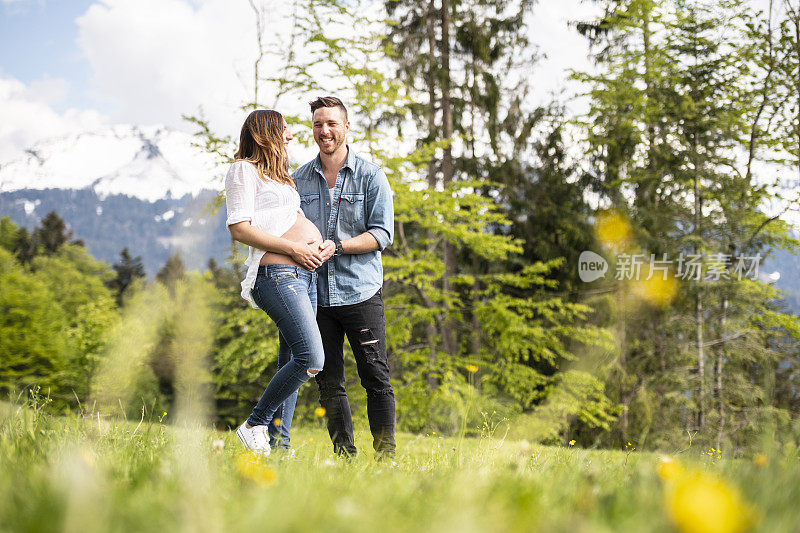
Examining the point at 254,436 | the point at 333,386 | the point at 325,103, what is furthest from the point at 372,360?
the point at 325,103

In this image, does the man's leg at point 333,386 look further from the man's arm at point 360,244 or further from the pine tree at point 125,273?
the pine tree at point 125,273

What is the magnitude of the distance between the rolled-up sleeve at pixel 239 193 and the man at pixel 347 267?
56cm

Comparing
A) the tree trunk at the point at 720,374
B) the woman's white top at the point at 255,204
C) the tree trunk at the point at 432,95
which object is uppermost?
the tree trunk at the point at 432,95

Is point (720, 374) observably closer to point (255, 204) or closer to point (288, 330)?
point (288, 330)

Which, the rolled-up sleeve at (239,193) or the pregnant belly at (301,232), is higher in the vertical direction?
the rolled-up sleeve at (239,193)

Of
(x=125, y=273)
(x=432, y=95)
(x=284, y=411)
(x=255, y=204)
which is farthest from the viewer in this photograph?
(x=125, y=273)

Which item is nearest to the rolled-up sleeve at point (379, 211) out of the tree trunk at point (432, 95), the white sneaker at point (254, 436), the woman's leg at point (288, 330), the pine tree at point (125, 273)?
the woman's leg at point (288, 330)

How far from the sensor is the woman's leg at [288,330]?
2.77 meters

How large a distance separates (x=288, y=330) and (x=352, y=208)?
90cm

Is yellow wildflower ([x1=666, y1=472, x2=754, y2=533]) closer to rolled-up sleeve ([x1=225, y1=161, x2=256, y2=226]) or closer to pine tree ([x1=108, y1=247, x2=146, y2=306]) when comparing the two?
rolled-up sleeve ([x1=225, y1=161, x2=256, y2=226])

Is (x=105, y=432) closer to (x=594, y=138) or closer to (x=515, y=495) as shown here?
(x=515, y=495)

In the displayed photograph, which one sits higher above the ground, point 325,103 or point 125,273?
point 325,103

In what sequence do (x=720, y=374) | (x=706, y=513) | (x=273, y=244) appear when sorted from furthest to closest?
(x=720, y=374) < (x=273, y=244) < (x=706, y=513)

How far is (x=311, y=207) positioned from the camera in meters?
3.38
